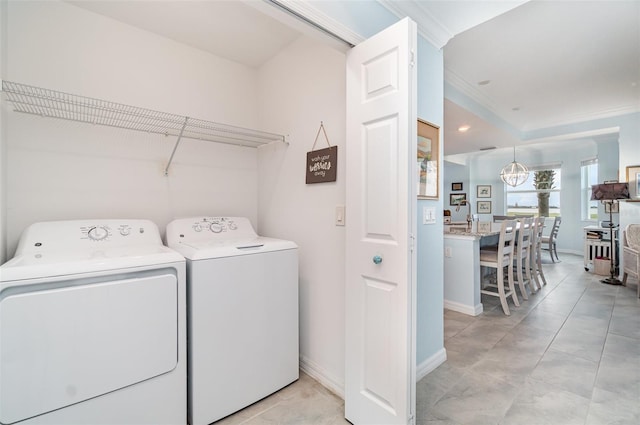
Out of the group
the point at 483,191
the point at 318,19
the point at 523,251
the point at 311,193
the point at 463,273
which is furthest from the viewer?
the point at 483,191

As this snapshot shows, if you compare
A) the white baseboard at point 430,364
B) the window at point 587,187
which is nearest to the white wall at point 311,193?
the white baseboard at point 430,364

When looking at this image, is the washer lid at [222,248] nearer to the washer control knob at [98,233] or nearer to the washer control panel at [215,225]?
the washer control panel at [215,225]

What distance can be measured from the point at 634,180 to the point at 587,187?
9.96 ft

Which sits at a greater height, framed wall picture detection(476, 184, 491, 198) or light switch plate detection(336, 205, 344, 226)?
framed wall picture detection(476, 184, 491, 198)

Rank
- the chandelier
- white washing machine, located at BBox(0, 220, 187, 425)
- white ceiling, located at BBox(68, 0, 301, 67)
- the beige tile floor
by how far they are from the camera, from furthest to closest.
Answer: the chandelier < white ceiling, located at BBox(68, 0, 301, 67) < the beige tile floor < white washing machine, located at BBox(0, 220, 187, 425)

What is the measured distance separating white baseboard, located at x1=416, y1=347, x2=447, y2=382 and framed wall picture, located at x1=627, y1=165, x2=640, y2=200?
14.2 feet

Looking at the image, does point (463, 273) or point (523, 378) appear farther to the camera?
point (463, 273)

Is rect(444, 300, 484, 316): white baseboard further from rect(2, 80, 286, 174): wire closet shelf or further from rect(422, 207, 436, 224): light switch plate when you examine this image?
rect(2, 80, 286, 174): wire closet shelf

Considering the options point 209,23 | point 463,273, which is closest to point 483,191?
point 463,273

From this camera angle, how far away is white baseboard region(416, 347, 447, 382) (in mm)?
1977

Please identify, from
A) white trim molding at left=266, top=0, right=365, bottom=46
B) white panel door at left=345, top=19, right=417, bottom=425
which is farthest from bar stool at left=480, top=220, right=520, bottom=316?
white trim molding at left=266, top=0, right=365, bottom=46

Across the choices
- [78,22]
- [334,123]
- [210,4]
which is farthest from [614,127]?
[78,22]

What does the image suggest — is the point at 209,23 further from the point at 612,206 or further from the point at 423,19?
the point at 612,206

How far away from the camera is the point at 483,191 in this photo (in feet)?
27.4
